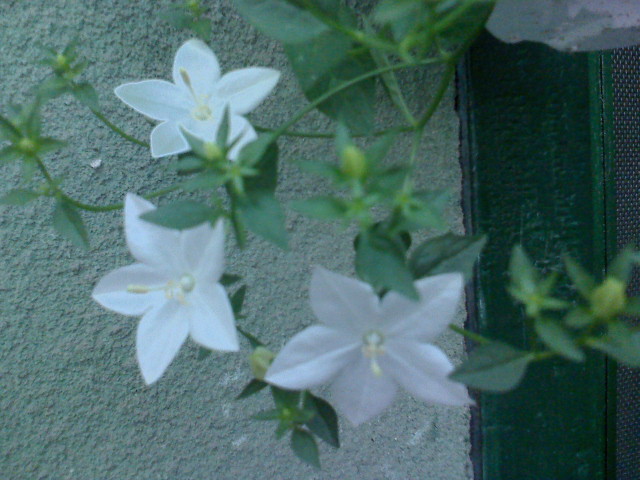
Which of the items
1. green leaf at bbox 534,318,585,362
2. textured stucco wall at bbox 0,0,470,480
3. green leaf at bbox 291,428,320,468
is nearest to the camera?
green leaf at bbox 534,318,585,362

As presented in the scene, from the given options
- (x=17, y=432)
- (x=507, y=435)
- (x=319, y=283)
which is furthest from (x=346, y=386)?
(x=17, y=432)

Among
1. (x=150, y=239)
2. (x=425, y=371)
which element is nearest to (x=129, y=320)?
(x=150, y=239)

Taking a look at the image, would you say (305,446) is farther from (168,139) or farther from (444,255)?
(168,139)

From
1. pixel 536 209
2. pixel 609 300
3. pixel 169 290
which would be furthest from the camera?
pixel 536 209

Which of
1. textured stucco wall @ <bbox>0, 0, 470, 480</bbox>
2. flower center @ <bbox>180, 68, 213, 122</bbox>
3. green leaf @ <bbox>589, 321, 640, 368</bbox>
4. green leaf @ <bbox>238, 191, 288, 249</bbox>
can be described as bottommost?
textured stucco wall @ <bbox>0, 0, 470, 480</bbox>

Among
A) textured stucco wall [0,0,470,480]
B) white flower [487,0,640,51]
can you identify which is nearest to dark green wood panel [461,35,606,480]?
textured stucco wall [0,0,470,480]

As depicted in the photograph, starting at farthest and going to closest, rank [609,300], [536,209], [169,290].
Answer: [536,209]
[169,290]
[609,300]

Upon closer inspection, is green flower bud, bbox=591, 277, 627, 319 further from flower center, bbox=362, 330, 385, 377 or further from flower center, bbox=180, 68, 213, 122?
flower center, bbox=180, 68, 213, 122
